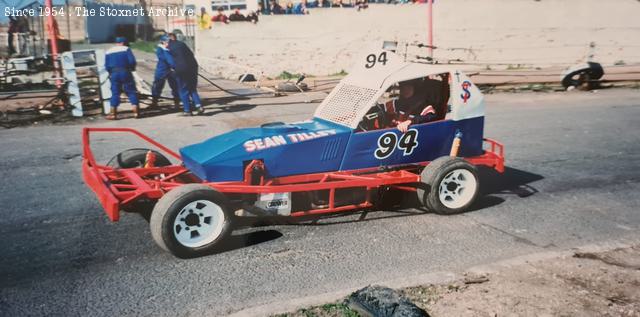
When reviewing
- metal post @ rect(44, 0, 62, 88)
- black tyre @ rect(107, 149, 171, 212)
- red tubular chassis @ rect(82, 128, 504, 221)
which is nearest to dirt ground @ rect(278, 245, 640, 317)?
red tubular chassis @ rect(82, 128, 504, 221)

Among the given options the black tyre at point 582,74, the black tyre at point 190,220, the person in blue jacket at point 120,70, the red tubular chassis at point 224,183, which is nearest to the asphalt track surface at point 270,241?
the black tyre at point 190,220

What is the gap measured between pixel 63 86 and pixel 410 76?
30.5 feet

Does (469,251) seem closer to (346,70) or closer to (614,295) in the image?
(614,295)

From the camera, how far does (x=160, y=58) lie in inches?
495

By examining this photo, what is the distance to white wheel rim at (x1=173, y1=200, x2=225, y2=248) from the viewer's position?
501cm

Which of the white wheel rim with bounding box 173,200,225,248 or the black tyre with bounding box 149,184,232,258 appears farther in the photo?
the white wheel rim with bounding box 173,200,225,248

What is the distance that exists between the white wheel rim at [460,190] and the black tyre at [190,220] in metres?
2.55

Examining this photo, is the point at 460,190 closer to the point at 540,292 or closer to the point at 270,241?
the point at 540,292

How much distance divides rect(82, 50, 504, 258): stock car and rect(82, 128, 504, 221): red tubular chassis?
0.04 feet

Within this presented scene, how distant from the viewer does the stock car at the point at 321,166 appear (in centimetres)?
512

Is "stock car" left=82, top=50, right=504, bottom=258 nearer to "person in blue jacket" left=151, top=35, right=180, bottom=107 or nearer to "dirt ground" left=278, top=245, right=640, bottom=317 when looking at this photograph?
"dirt ground" left=278, top=245, right=640, bottom=317

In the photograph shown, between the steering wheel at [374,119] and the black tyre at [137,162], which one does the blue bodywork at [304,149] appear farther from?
the black tyre at [137,162]

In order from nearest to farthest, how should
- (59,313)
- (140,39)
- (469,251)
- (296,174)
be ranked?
1. (59,313)
2. (469,251)
3. (296,174)
4. (140,39)

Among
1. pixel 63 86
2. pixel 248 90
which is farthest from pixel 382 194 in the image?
pixel 248 90
